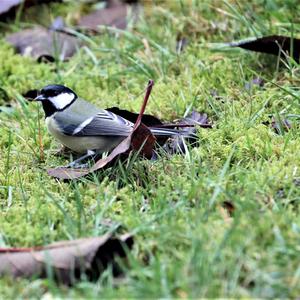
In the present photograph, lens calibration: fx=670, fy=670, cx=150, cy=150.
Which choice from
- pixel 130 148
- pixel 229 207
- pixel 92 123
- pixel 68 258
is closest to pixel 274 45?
pixel 92 123

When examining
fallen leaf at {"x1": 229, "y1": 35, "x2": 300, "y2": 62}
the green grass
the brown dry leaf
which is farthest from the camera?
the brown dry leaf

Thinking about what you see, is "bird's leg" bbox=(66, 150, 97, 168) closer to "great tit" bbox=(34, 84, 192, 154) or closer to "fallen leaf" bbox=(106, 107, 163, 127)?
"great tit" bbox=(34, 84, 192, 154)

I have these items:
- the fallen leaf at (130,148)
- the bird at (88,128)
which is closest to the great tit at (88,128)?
the bird at (88,128)

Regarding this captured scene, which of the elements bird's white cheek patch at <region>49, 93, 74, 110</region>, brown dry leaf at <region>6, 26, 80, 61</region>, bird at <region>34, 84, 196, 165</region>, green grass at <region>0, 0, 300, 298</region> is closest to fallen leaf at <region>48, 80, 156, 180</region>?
green grass at <region>0, 0, 300, 298</region>

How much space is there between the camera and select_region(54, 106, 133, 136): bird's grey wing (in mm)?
3553

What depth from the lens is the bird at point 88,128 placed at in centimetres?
355

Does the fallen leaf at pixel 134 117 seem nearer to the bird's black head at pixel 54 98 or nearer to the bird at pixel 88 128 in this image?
the bird at pixel 88 128

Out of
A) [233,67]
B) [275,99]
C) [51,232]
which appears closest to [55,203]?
[51,232]

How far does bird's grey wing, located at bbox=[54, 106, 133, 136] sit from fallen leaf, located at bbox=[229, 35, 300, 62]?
1052 mm

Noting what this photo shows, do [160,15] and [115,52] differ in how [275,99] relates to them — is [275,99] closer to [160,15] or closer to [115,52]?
[115,52]

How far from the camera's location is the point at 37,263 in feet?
7.86

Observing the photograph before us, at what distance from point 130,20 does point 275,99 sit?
1.76 m

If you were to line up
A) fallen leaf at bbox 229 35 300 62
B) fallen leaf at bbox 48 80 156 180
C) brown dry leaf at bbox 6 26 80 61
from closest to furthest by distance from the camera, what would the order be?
fallen leaf at bbox 48 80 156 180
fallen leaf at bbox 229 35 300 62
brown dry leaf at bbox 6 26 80 61

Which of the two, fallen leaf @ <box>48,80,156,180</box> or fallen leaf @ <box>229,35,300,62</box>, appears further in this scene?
fallen leaf @ <box>229,35,300,62</box>
